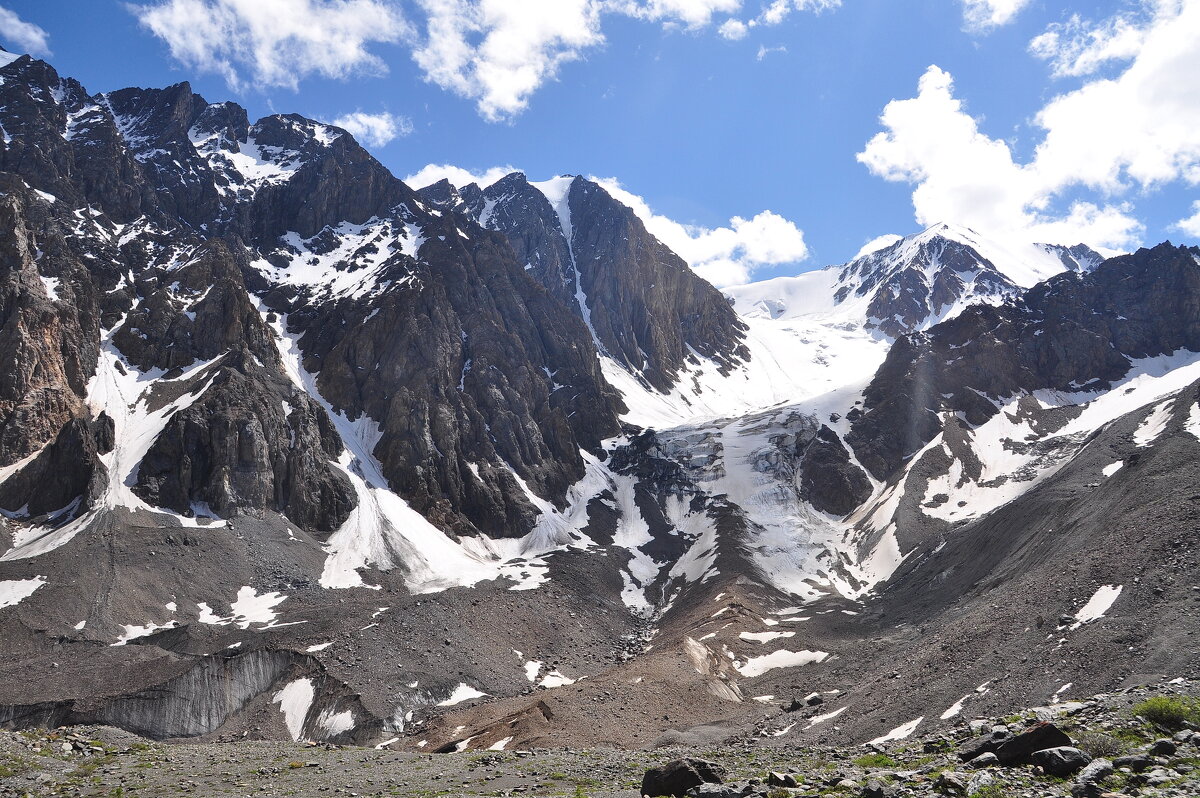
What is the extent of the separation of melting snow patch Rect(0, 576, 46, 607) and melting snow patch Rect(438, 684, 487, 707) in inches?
1586

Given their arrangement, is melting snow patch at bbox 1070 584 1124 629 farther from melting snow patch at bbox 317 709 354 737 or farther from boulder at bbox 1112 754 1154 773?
melting snow patch at bbox 317 709 354 737

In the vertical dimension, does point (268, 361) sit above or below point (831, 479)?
above

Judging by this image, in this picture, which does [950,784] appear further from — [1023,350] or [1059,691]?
[1023,350]

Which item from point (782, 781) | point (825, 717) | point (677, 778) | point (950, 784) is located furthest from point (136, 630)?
point (950, 784)

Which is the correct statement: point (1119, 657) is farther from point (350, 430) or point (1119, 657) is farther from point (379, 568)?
point (350, 430)

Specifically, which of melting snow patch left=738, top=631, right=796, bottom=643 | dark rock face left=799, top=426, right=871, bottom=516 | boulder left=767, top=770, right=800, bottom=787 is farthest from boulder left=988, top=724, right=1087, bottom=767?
dark rock face left=799, top=426, right=871, bottom=516

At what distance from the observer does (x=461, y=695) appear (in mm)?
75562

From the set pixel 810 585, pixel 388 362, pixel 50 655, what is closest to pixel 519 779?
pixel 50 655

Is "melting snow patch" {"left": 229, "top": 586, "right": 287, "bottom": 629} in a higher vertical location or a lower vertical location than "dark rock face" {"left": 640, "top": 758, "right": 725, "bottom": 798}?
higher

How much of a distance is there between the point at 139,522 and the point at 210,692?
42.1 meters

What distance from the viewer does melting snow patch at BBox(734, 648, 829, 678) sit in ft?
266

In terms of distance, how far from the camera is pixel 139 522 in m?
98.8

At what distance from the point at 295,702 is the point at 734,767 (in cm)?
5455

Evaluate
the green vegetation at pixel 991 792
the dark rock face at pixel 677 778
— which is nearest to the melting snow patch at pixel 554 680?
the dark rock face at pixel 677 778
